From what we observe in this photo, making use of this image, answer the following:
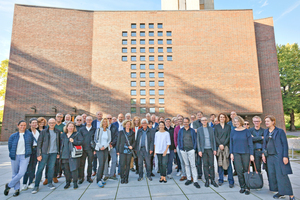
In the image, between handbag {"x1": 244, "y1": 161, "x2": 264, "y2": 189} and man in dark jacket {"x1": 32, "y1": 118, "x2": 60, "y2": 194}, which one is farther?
man in dark jacket {"x1": 32, "y1": 118, "x2": 60, "y2": 194}

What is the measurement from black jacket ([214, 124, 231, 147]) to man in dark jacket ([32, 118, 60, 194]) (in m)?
4.82

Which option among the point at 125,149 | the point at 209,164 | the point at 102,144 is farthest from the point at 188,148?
the point at 102,144

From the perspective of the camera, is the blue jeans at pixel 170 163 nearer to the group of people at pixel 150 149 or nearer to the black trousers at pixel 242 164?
the group of people at pixel 150 149

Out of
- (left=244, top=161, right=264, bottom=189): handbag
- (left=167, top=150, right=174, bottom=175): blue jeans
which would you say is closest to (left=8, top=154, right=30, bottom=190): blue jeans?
(left=167, top=150, right=174, bottom=175): blue jeans

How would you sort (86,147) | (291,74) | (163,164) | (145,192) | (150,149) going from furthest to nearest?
(291,74), (150,149), (163,164), (86,147), (145,192)

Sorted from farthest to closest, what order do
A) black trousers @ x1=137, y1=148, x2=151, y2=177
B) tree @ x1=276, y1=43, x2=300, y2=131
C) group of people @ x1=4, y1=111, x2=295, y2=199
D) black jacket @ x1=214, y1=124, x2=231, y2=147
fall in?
tree @ x1=276, y1=43, x2=300, y2=131 → black trousers @ x1=137, y1=148, x2=151, y2=177 → black jacket @ x1=214, y1=124, x2=231, y2=147 → group of people @ x1=4, y1=111, x2=295, y2=199

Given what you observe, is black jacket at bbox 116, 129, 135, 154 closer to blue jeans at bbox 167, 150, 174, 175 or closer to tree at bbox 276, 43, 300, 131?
blue jeans at bbox 167, 150, 174, 175

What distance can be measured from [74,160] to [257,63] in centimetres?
2180

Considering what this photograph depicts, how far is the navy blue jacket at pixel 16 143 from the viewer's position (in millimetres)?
4230

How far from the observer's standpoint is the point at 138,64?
19641mm

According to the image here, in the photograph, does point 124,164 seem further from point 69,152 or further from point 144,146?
point 69,152

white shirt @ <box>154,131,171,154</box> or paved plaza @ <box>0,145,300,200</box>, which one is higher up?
white shirt @ <box>154,131,171,154</box>

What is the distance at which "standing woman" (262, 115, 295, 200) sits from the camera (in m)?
3.80

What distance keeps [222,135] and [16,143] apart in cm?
578
